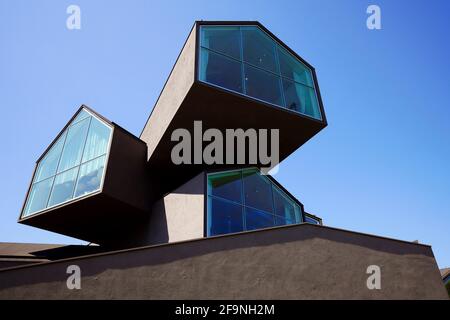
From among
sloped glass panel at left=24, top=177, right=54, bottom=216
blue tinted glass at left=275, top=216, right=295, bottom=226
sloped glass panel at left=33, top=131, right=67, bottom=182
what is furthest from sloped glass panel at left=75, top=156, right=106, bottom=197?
blue tinted glass at left=275, top=216, right=295, bottom=226

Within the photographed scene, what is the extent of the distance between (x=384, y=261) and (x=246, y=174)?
18.3ft

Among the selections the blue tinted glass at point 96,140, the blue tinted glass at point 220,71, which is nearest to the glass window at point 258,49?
the blue tinted glass at point 220,71

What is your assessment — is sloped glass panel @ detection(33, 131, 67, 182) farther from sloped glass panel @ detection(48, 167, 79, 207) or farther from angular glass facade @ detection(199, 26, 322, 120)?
angular glass facade @ detection(199, 26, 322, 120)

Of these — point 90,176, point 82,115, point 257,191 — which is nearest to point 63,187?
point 90,176

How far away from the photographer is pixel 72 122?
1480 centimetres

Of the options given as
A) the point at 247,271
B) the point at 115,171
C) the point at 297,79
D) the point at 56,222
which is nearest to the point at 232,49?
the point at 297,79

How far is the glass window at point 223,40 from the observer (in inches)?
447

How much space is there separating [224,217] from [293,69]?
6861 millimetres

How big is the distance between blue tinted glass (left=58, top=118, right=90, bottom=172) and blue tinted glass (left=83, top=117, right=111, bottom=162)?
0.36 m

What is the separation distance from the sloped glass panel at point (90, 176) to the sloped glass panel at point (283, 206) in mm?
6594

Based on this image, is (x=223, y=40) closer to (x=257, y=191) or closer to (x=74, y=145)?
(x=257, y=191)

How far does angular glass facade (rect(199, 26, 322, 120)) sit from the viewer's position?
10875 millimetres

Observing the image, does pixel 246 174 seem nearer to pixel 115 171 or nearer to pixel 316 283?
pixel 115 171

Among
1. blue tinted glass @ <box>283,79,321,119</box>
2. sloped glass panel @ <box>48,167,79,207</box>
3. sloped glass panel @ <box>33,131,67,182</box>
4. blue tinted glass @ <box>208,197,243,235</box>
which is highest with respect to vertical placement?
blue tinted glass @ <box>283,79,321,119</box>
